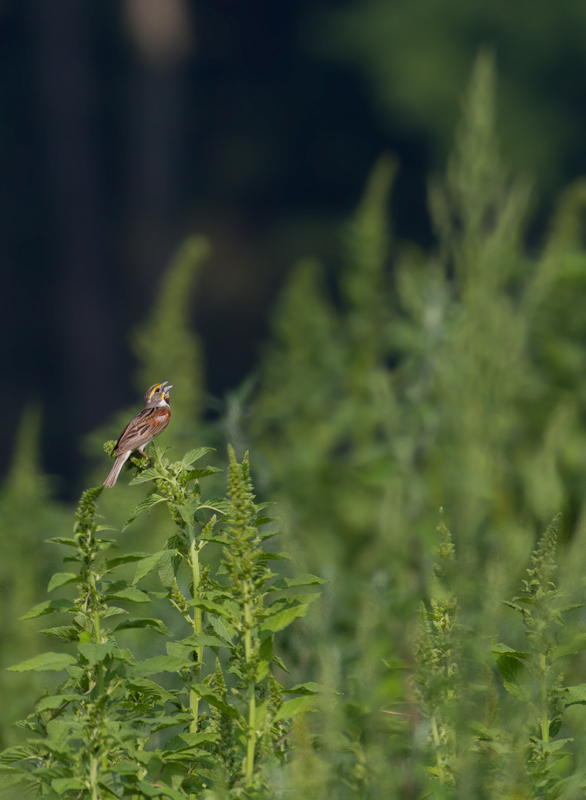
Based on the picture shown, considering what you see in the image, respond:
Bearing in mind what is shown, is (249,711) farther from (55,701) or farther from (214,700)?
(55,701)

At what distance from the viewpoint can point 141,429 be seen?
148 cm

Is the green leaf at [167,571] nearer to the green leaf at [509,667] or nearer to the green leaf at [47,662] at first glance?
the green leaf at [47,662]

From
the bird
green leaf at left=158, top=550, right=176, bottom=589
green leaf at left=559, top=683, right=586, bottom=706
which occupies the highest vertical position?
the bird

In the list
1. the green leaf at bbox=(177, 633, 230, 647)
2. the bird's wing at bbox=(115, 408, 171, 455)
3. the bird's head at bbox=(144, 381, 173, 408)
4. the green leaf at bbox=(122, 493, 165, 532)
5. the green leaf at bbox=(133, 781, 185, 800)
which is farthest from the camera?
the bird's head at bbox=(144, 381, 173, 408)

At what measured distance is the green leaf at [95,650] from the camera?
106cm

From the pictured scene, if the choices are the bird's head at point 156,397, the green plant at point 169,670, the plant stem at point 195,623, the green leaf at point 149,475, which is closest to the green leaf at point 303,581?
the green plant at point 169,670

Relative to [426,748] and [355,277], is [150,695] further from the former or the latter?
[355,277]

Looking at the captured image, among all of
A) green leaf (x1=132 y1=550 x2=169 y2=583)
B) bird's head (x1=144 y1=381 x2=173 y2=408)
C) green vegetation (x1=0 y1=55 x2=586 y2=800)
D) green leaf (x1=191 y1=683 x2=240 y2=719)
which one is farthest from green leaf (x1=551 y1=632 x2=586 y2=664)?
bird's head (x1=144 y1=381 x2=173 y2=408)

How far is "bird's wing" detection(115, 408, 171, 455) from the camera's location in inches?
56.3

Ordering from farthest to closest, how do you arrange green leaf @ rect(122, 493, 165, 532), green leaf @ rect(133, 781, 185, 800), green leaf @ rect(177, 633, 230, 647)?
green leaf @ rect(122, 493, 165, 532)
green leaf @ rect(177, 633, 230, 647)
green leaf @ rect(133, 781, 185, 800)

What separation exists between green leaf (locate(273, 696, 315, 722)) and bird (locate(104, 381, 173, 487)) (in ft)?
1.46

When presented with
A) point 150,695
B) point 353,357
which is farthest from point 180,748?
point 353,357

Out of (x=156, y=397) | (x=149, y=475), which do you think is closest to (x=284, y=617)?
(x=149, y=475)

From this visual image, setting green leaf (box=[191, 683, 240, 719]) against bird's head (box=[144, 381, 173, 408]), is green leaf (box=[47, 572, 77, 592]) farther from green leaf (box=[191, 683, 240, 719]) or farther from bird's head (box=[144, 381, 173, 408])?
bird's head (box=[144, 381, 173, 408])
